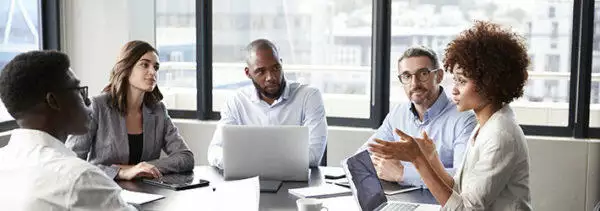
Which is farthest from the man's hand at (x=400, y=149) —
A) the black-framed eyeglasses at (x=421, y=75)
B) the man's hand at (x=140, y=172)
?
the man's hand at (x=140, y=172)

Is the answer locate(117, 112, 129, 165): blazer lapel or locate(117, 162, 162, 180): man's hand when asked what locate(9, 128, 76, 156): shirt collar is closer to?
locate(117, 162, 162, 180): man's hand

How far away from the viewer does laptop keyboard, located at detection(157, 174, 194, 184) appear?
9.17ft

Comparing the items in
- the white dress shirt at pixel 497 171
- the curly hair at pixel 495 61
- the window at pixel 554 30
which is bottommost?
the white dress shirt at pixel 497 171

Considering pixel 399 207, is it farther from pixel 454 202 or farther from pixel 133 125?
pixel 133 125

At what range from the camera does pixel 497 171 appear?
199 centimetres

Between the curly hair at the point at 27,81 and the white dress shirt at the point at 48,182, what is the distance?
0.10 meters

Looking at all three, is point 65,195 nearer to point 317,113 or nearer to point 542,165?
point 317,113

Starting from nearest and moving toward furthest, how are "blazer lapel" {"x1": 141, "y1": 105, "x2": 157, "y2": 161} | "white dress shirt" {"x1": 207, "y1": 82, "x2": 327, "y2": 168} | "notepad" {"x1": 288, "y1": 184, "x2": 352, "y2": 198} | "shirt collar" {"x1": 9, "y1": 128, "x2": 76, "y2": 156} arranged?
1. "shirt collar" {"x1": 9, "y1": 128, "x2": 76, "y2": 156}
2. "notepad" {"x1": 288, "y1": 184, "x2": 352, "y2": 198}
3. "blazer lapel" {"x1": 141, "y1": 105, "x2": 157, "y2": 161}
4. "white dress shirt" {"x1": 207, "y1": 82, "x2": 327, "y2": 168}

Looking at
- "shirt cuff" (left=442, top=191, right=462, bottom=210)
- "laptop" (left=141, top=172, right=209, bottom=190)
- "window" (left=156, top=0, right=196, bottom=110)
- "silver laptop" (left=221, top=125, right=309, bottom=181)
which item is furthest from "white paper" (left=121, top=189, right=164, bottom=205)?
"window" (left=156, top=0, right=196, bottom=110)

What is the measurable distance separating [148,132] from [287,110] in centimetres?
75

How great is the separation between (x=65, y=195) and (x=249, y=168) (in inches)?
51.2

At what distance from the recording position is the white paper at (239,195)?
2256 mm

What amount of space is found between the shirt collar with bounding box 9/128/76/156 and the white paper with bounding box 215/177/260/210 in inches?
28.6

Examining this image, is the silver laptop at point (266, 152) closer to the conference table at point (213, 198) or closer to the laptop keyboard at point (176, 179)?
the conference table at point (213, 198)
